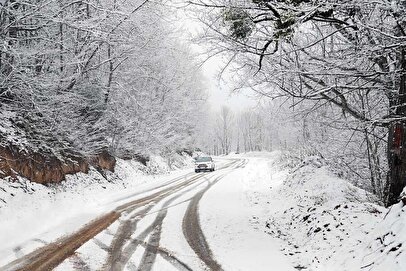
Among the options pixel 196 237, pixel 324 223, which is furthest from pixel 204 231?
pixel 324 223

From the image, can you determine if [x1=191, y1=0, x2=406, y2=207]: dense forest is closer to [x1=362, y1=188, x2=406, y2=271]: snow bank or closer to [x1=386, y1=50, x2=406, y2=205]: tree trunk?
[x1=386, y1=50, x2=406, y2=205]: tree trunk

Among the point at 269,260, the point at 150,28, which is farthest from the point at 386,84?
the point at 150,28

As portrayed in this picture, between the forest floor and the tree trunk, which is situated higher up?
the tree trunk

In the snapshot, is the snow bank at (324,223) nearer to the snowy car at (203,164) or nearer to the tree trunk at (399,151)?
the tree trunk at (399,151)

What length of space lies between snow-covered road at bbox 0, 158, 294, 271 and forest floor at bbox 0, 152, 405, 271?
2 centimetres

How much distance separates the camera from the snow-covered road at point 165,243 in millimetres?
6281

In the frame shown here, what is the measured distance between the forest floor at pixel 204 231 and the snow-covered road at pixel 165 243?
0.06 feet

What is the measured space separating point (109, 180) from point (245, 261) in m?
13.1

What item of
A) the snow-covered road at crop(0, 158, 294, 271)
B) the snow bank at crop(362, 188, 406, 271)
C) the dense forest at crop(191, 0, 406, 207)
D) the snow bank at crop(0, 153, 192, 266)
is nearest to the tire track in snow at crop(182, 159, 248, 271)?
the snow-covered road at crop(0, 158, 294, 271)

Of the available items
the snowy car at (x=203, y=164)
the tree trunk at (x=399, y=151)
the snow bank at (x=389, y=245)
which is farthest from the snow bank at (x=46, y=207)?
the snowy car at (x=203, y=164)

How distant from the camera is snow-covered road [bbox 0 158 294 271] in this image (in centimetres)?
628

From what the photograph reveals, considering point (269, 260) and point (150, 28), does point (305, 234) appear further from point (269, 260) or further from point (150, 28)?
point (150, 28)

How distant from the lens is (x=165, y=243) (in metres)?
7.59

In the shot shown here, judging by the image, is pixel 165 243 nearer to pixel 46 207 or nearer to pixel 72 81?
pixel 46 207
